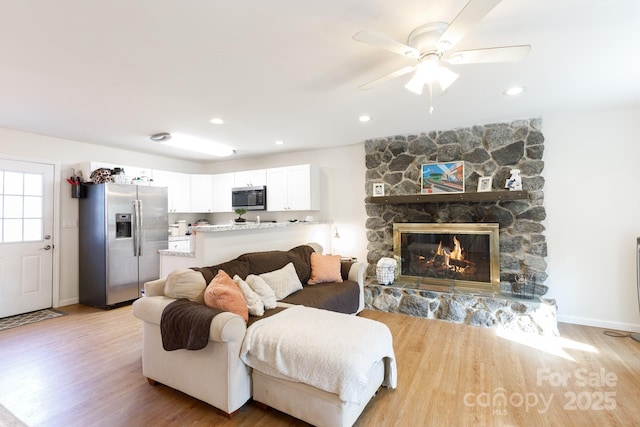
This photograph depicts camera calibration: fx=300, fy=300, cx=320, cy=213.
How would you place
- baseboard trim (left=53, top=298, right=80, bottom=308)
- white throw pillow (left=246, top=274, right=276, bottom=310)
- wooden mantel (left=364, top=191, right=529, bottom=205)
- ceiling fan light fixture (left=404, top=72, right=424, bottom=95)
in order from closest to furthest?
1. ceiling fan light fixture (left=404, top=72, right=424, bottom=95)
2. white throw pillow (left=246, top=274, right=276, bottom=310)
3. wooden mantel (left=364, top=191, right=529, bottom=205)
4. baseboard trim (left=53, top=298, right=80, bottom=308)

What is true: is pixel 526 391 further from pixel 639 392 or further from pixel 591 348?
pixel 591 348

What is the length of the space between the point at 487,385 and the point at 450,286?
5.90ft

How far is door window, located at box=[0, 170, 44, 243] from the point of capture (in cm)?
397

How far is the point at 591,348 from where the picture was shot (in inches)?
116

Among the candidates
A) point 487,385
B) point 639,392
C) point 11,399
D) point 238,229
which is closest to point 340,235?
point 238,229

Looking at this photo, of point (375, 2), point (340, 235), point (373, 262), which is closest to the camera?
point (375, 2)

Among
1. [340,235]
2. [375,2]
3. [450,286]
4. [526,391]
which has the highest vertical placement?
[375,2]

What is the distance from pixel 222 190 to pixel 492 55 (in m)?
5.01

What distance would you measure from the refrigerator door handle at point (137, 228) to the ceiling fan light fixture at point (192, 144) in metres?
1.05

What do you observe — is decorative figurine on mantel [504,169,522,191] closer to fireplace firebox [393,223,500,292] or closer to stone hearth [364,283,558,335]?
fireplace firebox [393,223,500,292]

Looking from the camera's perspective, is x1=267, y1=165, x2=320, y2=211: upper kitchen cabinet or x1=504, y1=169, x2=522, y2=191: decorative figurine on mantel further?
x1=267, y1=165, x2=320, y2=211: upper kitchen cabinet

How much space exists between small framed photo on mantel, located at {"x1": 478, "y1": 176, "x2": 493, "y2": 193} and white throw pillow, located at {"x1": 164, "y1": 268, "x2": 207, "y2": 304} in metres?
3.52

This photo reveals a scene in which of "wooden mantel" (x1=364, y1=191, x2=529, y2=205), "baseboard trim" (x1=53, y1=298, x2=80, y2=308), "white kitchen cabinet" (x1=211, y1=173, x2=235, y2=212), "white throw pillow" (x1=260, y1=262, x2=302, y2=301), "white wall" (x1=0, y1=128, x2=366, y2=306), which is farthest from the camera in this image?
"white kitchen cabinet" (x1=211, y1=173, x2=235, y2=212)

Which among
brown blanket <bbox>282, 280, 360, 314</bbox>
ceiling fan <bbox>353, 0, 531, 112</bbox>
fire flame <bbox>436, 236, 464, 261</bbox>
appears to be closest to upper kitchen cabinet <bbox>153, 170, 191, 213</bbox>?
brown blanket <bbox>282, 280, 360, 314</bbox>
